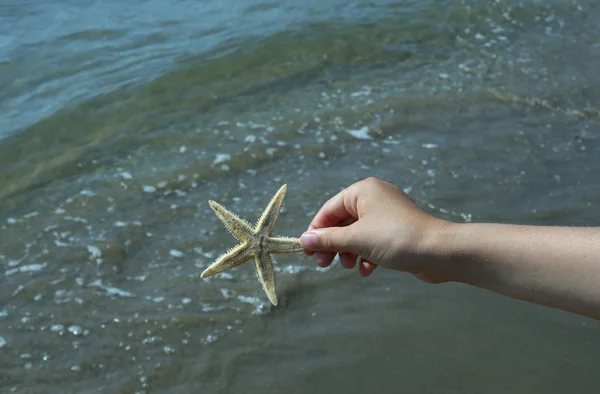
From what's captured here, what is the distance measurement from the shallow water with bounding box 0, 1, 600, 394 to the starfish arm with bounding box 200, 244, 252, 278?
1.17 m

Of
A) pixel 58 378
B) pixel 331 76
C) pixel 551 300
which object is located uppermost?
pixel 551 300

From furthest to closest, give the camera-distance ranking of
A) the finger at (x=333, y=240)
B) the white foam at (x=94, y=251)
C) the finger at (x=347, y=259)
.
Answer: the white foam at (x=94, y=251), the finger at (x=347, y=259), the finger at (x=333, y=240)

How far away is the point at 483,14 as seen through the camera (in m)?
11.1

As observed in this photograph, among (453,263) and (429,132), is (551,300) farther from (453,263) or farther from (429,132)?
(429,132)

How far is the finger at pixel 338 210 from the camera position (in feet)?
10.4

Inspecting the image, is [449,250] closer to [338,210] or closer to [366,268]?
[366,268]

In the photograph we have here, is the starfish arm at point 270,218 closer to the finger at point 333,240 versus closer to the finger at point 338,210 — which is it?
the finger at point 338,210

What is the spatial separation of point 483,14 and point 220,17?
4781mm

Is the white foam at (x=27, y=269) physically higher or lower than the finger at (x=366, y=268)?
A: lower

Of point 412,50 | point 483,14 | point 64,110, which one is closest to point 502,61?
point 412,50

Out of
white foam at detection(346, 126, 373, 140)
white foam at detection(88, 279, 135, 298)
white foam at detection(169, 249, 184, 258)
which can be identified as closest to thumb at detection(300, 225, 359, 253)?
white foam at detection(88, 279, 135, 298)

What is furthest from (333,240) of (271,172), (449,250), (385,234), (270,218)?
(271,172)

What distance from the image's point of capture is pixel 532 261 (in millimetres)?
2574

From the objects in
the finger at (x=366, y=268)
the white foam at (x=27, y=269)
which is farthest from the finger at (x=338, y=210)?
the white foam at (x=27, y=269)
